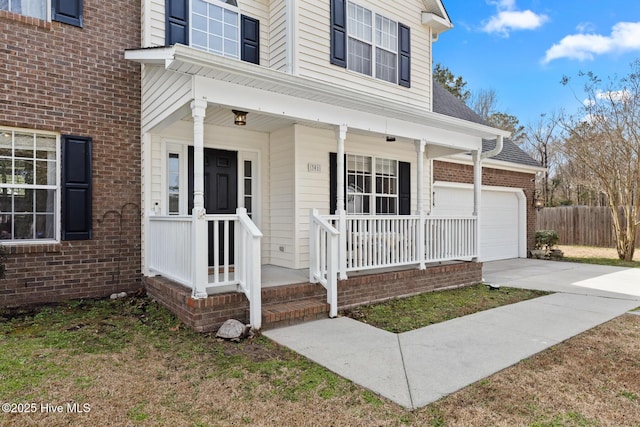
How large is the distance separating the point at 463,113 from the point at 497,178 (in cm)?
247

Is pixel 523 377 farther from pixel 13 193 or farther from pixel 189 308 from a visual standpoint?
pixel 13 193

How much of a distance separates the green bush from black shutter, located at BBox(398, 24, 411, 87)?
7.97 m

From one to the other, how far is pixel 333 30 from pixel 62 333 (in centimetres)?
647

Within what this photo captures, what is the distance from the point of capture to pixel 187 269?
4801mm

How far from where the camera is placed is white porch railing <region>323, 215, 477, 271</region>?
20.0ft

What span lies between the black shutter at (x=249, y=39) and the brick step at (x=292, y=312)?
178 inches

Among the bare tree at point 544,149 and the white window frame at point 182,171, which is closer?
the white window frame at point 182,171

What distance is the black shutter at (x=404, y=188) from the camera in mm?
8711

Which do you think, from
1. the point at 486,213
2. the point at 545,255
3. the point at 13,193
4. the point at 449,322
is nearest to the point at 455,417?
the point at 449,322

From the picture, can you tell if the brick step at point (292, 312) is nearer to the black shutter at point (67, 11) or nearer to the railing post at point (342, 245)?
the railing post at point (342, 245)

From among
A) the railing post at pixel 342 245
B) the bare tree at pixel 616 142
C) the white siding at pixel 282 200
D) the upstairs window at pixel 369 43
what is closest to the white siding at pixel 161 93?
the white siding at pixel 282 200

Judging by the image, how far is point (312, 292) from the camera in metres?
5.59

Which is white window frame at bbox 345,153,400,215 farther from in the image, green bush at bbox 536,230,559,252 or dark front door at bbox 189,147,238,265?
green bush at bbox 536,230,559,252

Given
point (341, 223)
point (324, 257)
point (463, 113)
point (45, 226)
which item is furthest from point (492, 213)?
point (45, 226)
